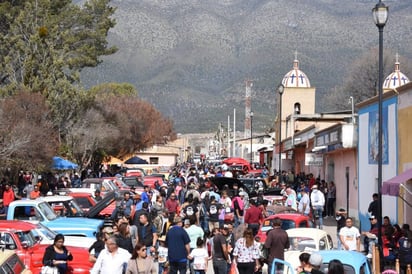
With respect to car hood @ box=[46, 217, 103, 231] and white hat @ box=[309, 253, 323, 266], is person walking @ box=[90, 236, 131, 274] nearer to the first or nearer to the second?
white hat @ box=[309, 253, 323, 266]

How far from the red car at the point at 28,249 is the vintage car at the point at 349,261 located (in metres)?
4.81

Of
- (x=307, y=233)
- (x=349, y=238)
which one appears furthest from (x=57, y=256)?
(x=349, y=238)

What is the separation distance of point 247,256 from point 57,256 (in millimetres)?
3337

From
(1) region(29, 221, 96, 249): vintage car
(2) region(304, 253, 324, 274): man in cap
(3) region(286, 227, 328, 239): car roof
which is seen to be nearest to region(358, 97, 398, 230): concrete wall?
(3) region(286, 227, 328, 239): car roof

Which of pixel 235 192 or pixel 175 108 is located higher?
pixel 175 108

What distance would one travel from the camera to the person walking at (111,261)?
39.5ft

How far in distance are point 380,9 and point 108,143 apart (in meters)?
43.2

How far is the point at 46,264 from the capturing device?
44.2 feet

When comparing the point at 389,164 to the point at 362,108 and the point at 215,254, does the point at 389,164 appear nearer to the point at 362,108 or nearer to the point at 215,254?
the point at 362,108

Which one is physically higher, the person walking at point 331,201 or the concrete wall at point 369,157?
the concrete wall at point 369,157

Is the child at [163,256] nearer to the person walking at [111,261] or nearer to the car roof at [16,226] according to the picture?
the car roof at [16,226]

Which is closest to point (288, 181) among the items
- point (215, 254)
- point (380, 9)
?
point (380, 9)

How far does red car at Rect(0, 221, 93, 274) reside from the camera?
14.5 metres

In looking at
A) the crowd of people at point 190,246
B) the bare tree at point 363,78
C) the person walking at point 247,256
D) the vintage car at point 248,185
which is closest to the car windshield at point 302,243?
the crowd of people at point 190,246
